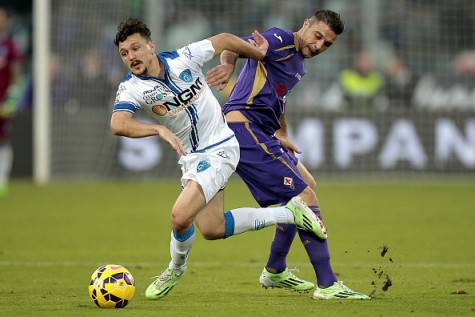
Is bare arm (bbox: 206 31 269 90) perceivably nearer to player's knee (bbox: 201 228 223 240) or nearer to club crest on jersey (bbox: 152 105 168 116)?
club crest on jersey (bbox: 152 105 168 116)

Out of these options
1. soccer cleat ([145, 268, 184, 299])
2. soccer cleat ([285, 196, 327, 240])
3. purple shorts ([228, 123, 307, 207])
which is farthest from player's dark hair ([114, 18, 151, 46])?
soccer cleat ([145, 268, 184, 299])

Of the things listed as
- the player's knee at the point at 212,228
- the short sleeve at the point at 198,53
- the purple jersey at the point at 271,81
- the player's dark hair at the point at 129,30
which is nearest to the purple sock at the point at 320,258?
the player's knee at the point at 212,228

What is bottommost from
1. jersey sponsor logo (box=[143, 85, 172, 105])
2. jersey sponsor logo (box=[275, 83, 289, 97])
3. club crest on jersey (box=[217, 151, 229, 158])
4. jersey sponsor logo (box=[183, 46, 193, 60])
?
club crest on jersey (box=[217, 151, 229, 158])

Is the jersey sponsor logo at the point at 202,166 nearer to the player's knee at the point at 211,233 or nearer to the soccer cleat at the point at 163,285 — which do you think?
the player's knee at the point at 211,233

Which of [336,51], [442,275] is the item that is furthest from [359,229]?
[336,51]

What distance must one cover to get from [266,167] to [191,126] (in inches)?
24.9

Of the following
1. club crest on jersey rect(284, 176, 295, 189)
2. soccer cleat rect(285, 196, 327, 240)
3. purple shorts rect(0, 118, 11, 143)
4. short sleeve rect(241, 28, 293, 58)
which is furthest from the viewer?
purple shorts rect(0, 118, 11, 143)

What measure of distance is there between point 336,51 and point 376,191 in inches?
132

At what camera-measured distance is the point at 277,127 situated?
26.1 ft

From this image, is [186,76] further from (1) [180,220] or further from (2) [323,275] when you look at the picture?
(2) [323,275]

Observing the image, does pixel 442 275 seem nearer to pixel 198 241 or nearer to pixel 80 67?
pixel 198 241

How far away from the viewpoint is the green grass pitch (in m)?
7.04

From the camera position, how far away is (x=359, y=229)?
1215 centimetres

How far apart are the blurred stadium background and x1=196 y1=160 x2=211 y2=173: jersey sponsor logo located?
1124 centimetres
